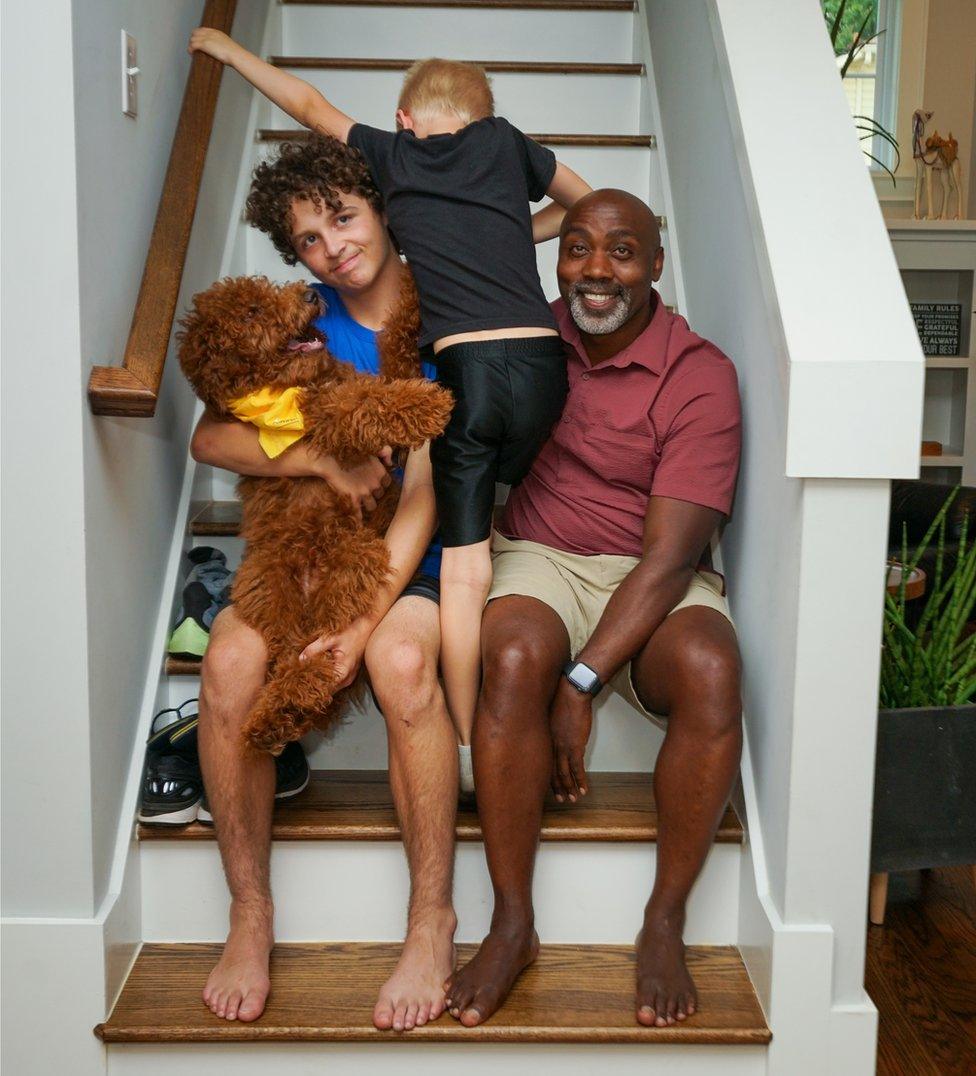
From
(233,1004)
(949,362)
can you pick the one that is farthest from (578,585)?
(949,362)

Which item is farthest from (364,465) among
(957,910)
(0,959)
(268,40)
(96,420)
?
(268,40)

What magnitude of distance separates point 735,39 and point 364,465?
978mm

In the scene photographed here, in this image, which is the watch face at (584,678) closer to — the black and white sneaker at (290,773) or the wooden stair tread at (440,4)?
the black and white sneaker at (290,773)

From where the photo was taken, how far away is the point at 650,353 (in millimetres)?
1892

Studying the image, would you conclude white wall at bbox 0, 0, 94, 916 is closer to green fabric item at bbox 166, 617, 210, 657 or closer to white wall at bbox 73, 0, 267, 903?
white wall at bbox 73, 0, 267, 903

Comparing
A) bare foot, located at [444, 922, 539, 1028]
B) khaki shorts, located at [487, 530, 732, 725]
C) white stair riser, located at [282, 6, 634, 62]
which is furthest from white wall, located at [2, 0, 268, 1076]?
white stair riser, located at [282, 6, 634, 62]

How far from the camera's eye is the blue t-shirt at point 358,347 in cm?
190

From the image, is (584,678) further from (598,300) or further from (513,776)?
(598,300)

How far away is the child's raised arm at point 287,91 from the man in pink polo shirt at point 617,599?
457 mm

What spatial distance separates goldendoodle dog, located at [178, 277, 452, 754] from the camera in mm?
1669

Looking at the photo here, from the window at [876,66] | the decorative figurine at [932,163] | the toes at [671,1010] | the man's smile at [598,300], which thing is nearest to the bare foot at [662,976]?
the toes at [671,1010]

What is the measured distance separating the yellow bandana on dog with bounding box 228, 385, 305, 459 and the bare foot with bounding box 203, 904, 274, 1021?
72 cm

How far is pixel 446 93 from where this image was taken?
75.3 inches

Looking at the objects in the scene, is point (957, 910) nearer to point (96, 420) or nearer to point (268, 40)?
point (96, 420)
